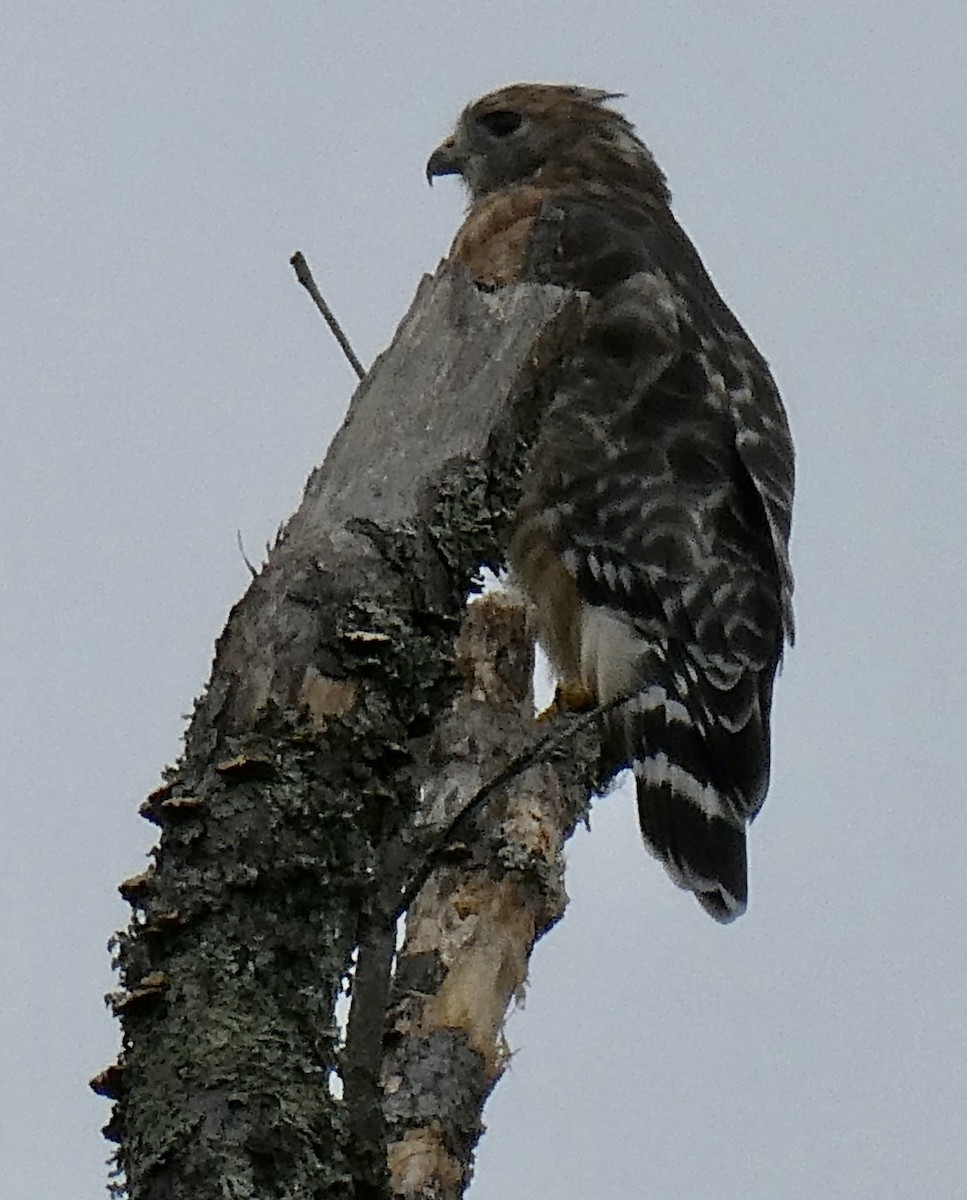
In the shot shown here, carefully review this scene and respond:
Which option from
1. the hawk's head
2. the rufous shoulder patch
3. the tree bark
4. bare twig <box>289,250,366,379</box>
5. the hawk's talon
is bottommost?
the tree bark

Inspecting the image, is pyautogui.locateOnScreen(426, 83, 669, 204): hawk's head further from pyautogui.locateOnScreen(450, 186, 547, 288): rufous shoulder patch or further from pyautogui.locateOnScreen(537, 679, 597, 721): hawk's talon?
pyautogui.locateOnScreen(537, 679, 597, 721): hawk's talon

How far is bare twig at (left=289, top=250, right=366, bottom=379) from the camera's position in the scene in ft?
10.6

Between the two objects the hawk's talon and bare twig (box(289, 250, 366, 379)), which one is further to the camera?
the hawk's talon

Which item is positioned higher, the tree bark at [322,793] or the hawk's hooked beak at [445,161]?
the hawk's hooked beak at [445,161]

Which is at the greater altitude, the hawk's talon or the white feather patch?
the hawk's talon

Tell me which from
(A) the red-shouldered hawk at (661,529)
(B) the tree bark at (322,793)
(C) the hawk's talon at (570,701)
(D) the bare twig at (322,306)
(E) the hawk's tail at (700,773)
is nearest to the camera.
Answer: (B) the tree bark at (322,793)

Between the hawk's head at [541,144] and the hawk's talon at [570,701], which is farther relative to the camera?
the hawk's head at [541,144]

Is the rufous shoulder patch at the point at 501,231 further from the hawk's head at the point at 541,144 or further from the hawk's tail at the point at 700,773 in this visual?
the hawk's tail at the point at 700,773

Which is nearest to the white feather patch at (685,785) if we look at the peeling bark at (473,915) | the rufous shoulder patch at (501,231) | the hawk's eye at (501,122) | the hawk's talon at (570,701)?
the peeling bark at (473,915)

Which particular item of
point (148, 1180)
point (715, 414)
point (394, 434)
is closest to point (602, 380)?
point (715, 414)

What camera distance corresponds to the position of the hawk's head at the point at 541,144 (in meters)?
6.55

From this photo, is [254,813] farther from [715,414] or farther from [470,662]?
[715,414]

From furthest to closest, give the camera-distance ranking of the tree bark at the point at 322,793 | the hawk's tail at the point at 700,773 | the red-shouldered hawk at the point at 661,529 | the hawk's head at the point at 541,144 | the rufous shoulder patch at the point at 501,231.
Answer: the hawk's head at the point at 541,144
the rufous shoulder patch at the point at 501,231
the red-shouldered hawk at the point at 661,529
the hawk's tail at the point at 700,773
the tree bark at the point at 322,793

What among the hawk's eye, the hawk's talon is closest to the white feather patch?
the hawk's talon
